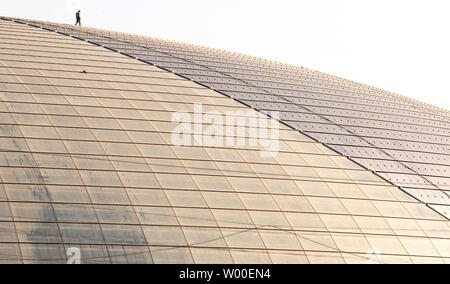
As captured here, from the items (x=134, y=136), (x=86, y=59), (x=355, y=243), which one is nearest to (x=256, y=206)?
(x=355, y=243)

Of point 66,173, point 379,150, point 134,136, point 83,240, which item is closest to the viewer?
point 83,240

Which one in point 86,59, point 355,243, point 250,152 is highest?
point 86,59

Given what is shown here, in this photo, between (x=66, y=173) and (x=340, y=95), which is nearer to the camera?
(x=66, y=173)

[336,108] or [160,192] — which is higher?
[336,108]

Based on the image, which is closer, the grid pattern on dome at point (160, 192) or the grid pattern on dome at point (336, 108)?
the grid pattern on dome at point (160, 192)

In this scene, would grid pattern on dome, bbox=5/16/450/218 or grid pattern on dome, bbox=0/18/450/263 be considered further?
grid pattern on dome, bbox=5/16/450/218

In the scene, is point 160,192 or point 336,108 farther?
point 336,108

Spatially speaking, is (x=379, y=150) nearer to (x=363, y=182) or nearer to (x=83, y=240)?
(x=363, y=182)

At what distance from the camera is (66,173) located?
3341cm
